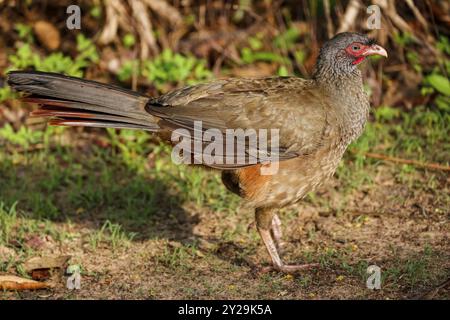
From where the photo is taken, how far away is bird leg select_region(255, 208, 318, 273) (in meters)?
4.79

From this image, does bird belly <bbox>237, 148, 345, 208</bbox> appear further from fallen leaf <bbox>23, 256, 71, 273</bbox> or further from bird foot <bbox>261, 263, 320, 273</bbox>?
fallen leaf <bbox>23, 256, 71, 273</bbox>

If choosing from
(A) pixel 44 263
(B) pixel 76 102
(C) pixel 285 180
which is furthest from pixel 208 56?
(A) pixel 44 263

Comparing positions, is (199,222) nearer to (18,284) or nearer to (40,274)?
(40,274)

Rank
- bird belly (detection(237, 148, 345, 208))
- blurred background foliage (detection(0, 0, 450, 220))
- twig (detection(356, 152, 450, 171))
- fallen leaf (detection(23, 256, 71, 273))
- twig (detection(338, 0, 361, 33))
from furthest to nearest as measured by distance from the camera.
A: twig (detection(338, 0, 361, 33))
blurred background foliage (detection(0, 0, 450, 220))
twig (detection(356, 152, 450, 171))
fallen leaf (detection(23, 256, 71, 273))
bird belly (detection(237, 148, 345, 208))

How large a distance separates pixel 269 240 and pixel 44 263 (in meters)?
1.57

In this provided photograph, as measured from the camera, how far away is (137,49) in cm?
752

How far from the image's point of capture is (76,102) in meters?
4.77

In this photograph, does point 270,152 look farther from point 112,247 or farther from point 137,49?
point 137,49

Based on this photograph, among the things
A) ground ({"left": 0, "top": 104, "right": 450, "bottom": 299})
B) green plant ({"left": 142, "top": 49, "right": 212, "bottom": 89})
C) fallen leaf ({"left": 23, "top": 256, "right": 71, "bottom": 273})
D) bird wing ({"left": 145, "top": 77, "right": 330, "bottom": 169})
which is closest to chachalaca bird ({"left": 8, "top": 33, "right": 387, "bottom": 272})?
bird wing ({"left": 145, "top": 77, "right": 330, "bottom": 169})

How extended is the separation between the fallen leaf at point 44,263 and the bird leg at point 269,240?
1.40m

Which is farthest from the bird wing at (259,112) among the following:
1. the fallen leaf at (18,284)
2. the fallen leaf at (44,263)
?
the fallen leaf at (18,284)

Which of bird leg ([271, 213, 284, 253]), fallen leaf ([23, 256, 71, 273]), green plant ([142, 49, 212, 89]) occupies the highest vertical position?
green plant ([142, 49, 212, 89])

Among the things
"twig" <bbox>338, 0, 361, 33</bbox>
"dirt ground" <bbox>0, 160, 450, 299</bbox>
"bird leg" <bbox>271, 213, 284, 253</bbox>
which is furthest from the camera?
"twig" <bbox>338, 0, 361, 33</bbox>

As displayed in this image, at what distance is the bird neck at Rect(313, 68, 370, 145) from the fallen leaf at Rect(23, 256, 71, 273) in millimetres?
A: 2133
